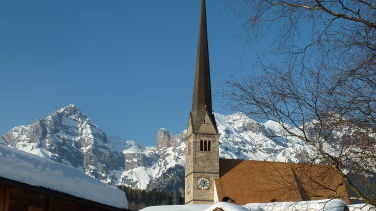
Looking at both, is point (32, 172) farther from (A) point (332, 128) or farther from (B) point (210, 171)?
(B) point (210, 171)

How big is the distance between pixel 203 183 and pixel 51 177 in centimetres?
4639

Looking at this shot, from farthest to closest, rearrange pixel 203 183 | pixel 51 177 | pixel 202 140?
pixel 202 140 → pixel 203 183 → pixel 51 177

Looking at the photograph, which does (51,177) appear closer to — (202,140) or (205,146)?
(205,146)

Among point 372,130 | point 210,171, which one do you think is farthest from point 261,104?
point 210,171

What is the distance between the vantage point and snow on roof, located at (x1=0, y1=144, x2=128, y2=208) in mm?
11555

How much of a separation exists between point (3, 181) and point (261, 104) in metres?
5.25

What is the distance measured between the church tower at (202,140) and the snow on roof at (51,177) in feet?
140

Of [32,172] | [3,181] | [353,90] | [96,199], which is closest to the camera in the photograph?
[353,90]

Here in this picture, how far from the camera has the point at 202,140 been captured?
199 ft

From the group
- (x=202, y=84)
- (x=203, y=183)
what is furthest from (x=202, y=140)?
(x=202, y=84)

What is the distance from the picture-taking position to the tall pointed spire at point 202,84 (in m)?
61.1

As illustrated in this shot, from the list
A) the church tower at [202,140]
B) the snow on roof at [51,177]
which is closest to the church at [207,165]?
the church tower at [202,140]

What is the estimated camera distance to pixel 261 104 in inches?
354

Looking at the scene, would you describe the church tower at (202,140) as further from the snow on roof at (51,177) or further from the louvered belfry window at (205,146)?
the snow on roof at (51,177)
